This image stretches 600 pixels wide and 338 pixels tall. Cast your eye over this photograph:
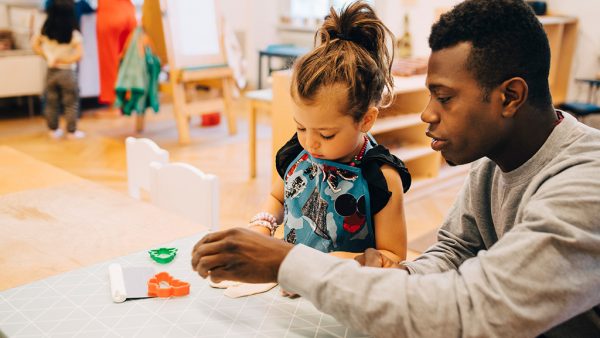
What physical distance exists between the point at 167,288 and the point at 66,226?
0.49m

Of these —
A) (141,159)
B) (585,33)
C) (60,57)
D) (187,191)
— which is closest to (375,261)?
(187,191)

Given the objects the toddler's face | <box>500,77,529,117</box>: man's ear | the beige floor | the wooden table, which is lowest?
the beige floor

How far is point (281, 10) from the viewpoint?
775cm

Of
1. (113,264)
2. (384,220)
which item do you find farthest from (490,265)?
(113,264)

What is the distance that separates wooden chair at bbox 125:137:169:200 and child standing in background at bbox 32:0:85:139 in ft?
10.9

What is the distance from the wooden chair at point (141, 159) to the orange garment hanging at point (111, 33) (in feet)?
11.1

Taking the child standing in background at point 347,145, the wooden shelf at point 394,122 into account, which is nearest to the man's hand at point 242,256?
the child standing in background at point 347,145

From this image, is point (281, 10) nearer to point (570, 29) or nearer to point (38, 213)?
point (570, 29)

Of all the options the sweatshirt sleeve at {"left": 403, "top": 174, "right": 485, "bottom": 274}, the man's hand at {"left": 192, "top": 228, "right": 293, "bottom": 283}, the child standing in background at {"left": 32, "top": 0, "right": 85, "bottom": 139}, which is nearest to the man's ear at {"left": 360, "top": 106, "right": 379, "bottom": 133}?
the sweatshirt sleeve at {"left": 403, "top": 174, "right": 485, "bottom": 274}

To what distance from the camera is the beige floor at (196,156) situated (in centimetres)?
365

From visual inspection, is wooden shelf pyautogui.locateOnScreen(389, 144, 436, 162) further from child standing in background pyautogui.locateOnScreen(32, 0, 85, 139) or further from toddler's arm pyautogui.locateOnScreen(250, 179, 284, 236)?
child standing in background pyautogui.locateOnScreen(32, 0, 85, 139)

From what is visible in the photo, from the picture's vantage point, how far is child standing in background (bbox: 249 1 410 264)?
125 centimetres

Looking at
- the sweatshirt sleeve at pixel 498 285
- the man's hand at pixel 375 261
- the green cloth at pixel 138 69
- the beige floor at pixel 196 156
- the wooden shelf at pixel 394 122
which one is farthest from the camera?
the green cloth at pixel 138 69

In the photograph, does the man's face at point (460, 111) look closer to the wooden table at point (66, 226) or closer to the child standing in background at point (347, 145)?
the child standing in background at point (347, 145)
